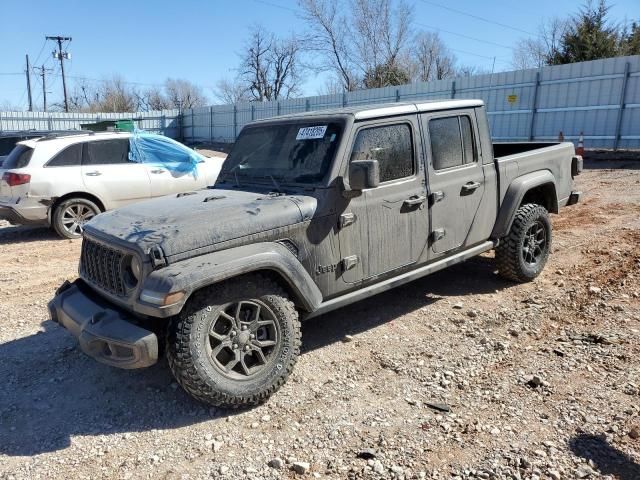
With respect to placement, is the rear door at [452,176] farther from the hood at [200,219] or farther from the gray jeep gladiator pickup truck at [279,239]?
the hood at [200,219]

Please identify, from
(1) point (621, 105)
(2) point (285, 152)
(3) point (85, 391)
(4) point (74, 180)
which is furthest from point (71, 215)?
(1) point (621, 105)

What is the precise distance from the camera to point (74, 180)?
8266 mm

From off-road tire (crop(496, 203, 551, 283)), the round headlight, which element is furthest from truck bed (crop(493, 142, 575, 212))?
the round headlight

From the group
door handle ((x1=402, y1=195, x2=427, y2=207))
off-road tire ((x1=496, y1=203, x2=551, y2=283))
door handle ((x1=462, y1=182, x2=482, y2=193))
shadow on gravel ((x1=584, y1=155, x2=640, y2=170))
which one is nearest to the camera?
door handle ((x1=402, y1=195, x2=427, y2=207))

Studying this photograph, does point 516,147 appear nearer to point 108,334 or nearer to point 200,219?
point 200,219

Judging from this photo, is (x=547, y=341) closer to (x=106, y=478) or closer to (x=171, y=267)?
(x=171, y=267)

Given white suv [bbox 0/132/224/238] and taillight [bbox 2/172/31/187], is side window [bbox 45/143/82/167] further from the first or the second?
taillight [bbox 2/172/31/187]

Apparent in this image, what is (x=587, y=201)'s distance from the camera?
9.71m

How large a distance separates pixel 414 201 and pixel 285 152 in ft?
3.64

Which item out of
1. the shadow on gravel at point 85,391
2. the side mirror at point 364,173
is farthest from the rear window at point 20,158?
the side mirror at point 364,173

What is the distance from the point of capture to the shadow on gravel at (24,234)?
8648 millimetres

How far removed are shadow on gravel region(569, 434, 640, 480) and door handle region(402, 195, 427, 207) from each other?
1998mm

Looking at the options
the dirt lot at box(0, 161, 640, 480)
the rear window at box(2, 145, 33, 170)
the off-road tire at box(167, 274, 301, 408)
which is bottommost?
the dirt lot at box(0, 161, 640, 480)

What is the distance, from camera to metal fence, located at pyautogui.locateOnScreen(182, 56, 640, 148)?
15.8 m
